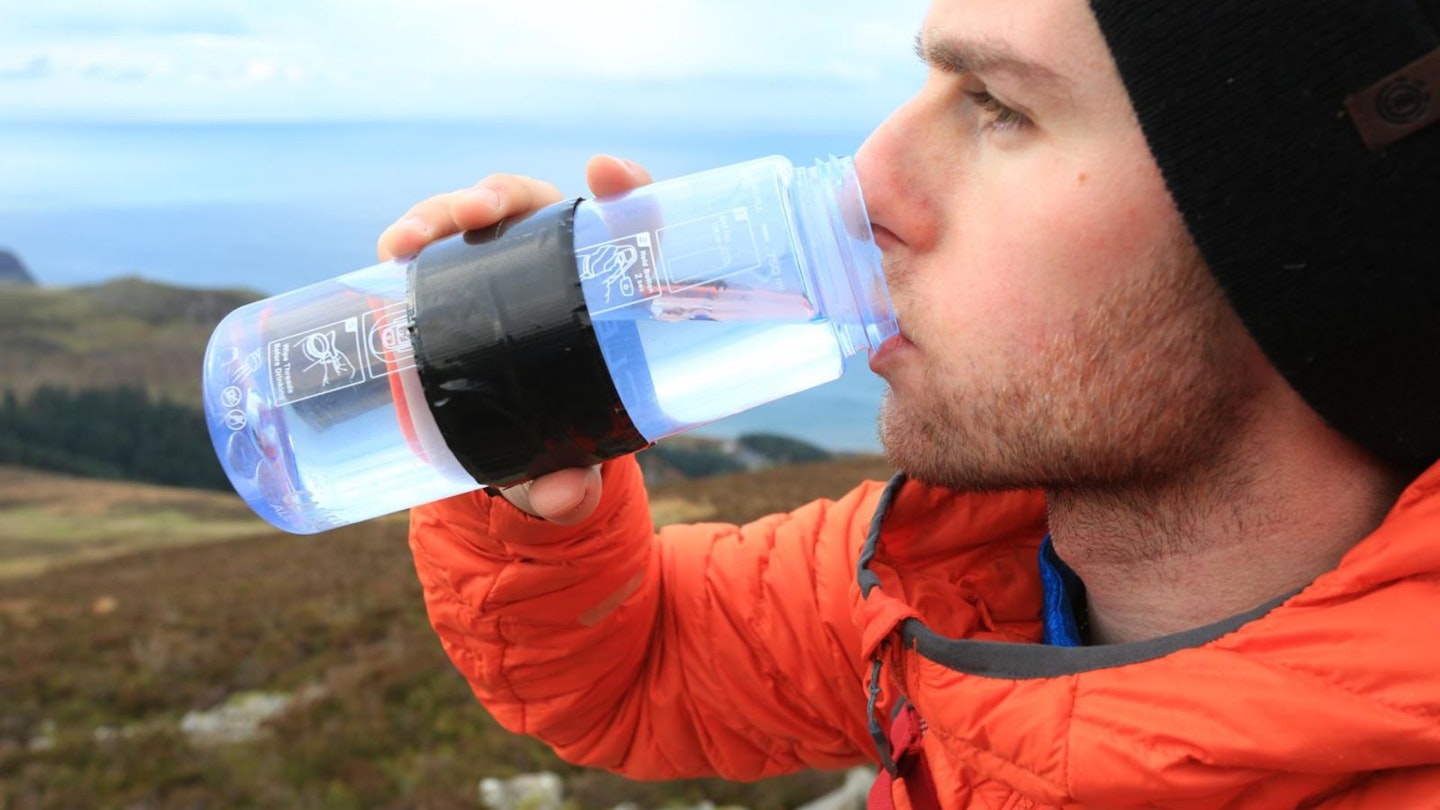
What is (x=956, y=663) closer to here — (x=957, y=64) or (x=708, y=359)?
(x=708, y=359)

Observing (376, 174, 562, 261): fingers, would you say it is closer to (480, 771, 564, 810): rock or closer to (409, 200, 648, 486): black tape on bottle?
(409, 200, 648, 486): black tape on bottle

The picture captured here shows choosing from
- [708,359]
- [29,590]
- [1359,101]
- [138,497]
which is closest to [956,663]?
[708,359]

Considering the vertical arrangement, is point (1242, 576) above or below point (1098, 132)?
below

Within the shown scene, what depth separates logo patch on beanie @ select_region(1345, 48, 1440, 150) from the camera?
1237mm

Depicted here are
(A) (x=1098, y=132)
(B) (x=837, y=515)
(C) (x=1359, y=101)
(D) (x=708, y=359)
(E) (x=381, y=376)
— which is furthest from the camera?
(B) (x=837, y=515)

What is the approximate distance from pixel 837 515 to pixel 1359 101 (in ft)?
4.75

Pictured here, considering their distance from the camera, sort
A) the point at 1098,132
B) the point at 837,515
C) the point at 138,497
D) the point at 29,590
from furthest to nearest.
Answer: the point at 138,497, the point at 29,590, the point at 837,515, the point at 1098,132

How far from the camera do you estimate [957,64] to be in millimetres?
1569

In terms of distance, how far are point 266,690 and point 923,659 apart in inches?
334

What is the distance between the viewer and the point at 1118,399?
156 cm

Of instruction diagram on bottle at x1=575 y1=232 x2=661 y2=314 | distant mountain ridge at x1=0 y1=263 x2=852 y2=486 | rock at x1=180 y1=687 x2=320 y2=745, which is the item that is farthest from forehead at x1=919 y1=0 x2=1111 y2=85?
distant mountain ridge at x1=0 y1=263 x2=852 y2=486

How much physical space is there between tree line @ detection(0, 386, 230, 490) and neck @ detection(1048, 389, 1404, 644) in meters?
Answer: 59.1

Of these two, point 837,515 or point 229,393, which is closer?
point 229,393

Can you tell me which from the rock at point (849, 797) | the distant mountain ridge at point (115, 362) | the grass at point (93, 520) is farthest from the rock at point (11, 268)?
the rock at point (849, 797)
